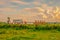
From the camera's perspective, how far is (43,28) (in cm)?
3048

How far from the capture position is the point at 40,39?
1942cm

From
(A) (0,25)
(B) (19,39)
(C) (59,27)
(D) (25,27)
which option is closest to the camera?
(B) (19,39)

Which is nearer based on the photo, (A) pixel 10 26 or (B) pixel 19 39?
(B) pixel 19 39

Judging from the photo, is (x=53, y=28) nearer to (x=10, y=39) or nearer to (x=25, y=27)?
(x=25, y=27)

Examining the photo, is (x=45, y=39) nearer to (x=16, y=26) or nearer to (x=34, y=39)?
(x=34, y=39)

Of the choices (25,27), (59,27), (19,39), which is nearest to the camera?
(19,39)

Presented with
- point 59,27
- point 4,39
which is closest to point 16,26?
point 59,27

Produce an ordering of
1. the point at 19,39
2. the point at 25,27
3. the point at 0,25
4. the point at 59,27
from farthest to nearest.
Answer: the point at 0,25
the point at 25,27
the point at 59,27
the point at 19,39

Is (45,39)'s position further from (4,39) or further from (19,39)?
(4,39)

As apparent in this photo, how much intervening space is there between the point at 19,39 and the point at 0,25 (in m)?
16.1

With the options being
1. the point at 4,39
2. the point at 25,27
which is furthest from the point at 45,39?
the point at 25,27

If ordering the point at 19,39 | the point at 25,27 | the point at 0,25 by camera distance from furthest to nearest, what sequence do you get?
1. the point at 0,25
2. the point at 25,27
3. the point at 19,39

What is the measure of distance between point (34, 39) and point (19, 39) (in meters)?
1.68

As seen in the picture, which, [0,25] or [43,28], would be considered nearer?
[43,28]
